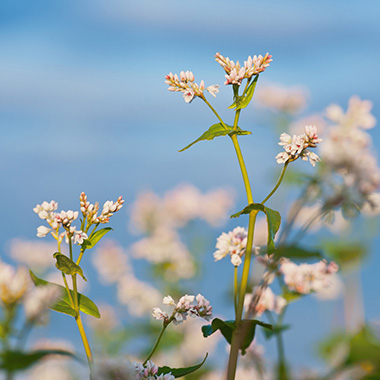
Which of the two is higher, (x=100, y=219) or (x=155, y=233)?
(x=155, y=233)

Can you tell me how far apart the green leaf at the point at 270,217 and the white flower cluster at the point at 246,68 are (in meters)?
0.38

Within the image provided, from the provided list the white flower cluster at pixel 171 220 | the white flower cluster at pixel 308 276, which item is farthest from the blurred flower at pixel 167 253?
the white flower cluster at pixel 308 276

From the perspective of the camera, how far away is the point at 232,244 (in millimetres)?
1567

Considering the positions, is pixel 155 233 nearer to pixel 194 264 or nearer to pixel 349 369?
pixel 194 264

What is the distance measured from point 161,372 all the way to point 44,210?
0.54 metres

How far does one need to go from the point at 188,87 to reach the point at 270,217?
479 mm

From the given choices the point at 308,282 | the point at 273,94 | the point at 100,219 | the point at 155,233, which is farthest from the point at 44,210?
the point at 155,233

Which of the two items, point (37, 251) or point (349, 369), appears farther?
point (37, 251)

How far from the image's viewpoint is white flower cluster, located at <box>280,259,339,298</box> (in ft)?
6.11

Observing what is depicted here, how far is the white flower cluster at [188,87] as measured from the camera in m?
1.47

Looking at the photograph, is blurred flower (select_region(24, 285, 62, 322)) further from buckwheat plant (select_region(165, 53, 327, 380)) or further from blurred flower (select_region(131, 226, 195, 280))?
blurred flower (select_region(131, 226, 195, 280))

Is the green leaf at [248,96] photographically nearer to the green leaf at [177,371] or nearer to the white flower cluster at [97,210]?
the white flower cluster at [97,210]

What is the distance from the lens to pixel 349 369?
1.23m

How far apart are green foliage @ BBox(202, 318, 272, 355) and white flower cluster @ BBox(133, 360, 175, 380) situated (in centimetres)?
17
